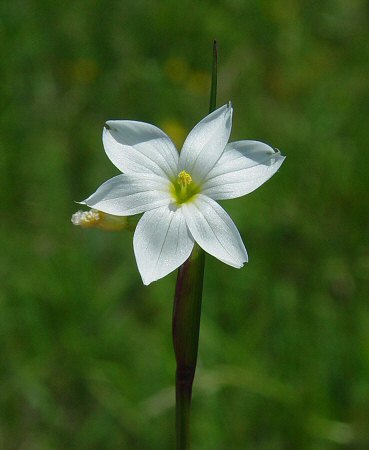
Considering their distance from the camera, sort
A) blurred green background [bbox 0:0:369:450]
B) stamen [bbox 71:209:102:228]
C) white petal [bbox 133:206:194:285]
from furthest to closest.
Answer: blurred green background [bbox 0:0:369:450] → stamen [bbox 71:209:102:228] → white petal [bbox 133:206:194:285]

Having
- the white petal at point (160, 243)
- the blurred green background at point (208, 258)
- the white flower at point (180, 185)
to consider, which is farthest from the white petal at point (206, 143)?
the blurred green background at point (208, 258)

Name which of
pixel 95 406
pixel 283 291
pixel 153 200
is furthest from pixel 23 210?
pixel 153 200

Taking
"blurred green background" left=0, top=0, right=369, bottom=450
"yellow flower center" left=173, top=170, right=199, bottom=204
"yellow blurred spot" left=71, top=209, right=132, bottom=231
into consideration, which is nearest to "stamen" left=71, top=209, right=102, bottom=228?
"yellow blurred spot" left=71, top=209, right=132, bottom=231

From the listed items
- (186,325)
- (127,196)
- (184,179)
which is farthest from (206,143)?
(186,325)

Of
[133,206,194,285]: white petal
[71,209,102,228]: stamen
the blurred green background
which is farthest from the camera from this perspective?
the blurred green background

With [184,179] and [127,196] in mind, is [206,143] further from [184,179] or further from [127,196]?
[127,196]

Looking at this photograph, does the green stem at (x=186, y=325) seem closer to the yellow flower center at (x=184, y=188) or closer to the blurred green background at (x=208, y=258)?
the yellow flower center at (x=184, y=188)

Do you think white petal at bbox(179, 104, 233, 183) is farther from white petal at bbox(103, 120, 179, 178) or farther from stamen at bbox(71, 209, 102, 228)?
stamen at bbox(71, 209, 102, 228)
